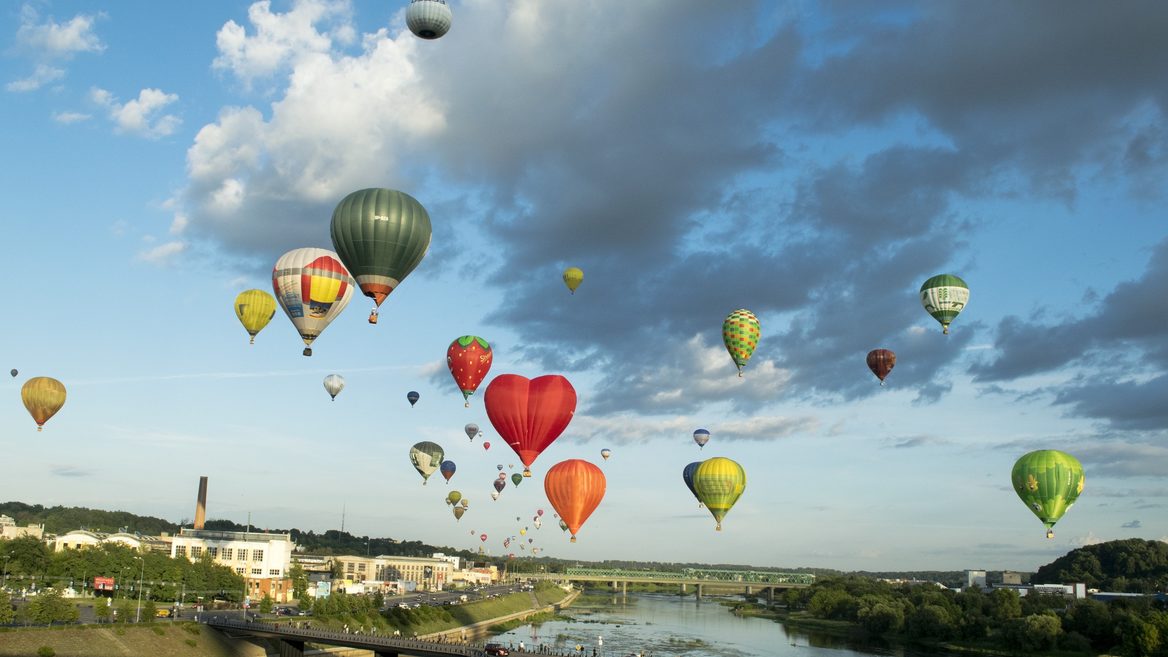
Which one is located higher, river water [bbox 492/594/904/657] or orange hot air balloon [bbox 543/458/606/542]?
orange hot air balloon [bbox 543/458/606/542]

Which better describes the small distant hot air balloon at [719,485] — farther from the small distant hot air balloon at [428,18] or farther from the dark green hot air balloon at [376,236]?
the small distant hot air balloon at [428,18]

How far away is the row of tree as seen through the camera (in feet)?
303

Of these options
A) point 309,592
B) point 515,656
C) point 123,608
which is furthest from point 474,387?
point 309,592

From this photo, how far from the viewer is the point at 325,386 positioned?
83.7 meters

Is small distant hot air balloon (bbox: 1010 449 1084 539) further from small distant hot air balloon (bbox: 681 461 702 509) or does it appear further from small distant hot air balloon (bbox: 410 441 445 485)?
small distant hot air balloon (bbox: 410 441 445 485)

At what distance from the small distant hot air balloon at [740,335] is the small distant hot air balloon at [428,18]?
34.2 meters

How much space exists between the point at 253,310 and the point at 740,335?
3580cm

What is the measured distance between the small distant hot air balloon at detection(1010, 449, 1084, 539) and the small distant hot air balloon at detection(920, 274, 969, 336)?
11.3m

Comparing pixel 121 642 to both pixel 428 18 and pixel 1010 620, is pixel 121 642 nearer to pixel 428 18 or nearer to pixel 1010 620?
pixel 428 18

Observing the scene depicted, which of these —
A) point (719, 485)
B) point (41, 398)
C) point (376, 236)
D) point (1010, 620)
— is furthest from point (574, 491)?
point (1010, 620)

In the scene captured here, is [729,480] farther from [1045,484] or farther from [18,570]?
[18,570]

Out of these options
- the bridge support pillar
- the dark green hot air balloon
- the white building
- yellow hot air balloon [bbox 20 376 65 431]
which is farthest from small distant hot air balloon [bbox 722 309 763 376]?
the white building

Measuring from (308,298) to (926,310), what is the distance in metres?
43.4

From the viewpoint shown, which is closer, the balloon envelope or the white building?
the balloon envelope
